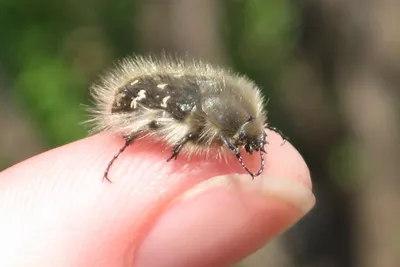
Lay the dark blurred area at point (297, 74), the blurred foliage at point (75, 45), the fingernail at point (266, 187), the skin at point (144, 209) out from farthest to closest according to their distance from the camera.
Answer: the blurred foliage at point (75, 45) < the dark blurred area at point (297, 74) < the fingernail at point (266, 187) < the skin at point (144, 209)

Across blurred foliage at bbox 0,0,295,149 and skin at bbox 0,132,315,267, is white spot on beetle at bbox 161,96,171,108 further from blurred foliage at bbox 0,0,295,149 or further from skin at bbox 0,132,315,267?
blurred foliage at bbox 0,0,295,149

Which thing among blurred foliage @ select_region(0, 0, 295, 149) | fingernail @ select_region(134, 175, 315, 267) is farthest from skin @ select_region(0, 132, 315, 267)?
blurred foliage @ select_region(0, 0, 295, 149)

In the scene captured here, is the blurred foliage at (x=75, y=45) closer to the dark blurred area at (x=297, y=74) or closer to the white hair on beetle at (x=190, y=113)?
the dark blurred area at (x=297, y=74)

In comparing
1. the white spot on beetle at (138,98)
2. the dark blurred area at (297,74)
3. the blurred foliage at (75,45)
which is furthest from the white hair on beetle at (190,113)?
the blurred foliage at (75,45)

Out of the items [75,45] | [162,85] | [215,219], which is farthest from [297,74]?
[215,219]

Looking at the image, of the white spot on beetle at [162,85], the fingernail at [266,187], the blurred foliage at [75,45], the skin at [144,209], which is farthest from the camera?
the blurred foliage at [75,45]

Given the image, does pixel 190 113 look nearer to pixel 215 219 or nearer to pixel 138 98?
pixel 138 98
